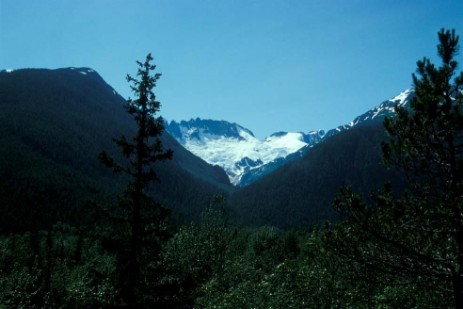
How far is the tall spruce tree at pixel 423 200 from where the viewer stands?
12.0 m

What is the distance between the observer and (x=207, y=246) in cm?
4669

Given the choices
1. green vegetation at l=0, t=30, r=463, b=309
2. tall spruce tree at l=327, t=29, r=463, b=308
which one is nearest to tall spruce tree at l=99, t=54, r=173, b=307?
green vegetation at l=0, t=30, r=463, b=309

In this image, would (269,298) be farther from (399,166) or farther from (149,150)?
(399,166)

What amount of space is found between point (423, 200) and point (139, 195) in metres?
12.0

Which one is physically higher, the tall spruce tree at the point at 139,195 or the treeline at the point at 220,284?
the tall spruce tree at the point at 139,195

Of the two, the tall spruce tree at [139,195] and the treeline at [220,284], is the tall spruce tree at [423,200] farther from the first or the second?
the tall spruce tree at [139,195]

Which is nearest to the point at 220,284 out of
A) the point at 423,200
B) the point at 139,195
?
the point at 139,195

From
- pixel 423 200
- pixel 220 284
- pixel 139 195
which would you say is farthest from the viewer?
pixel 220 284

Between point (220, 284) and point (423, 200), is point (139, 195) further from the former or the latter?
point (220, 284)

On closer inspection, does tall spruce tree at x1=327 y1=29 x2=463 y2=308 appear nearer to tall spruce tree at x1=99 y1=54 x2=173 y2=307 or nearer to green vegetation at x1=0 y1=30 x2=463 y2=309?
green vegetation at x1=0 y1=30 x2=463 y2=309

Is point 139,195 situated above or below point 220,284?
above

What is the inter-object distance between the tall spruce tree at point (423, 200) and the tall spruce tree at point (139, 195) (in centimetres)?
913

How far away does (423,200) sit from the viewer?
1255cm

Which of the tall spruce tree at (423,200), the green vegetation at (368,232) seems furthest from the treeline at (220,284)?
the tall spruce tree at (423,200)
